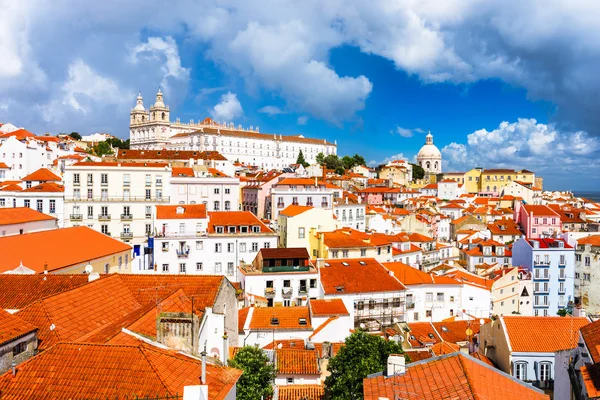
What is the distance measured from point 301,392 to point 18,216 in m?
32.9

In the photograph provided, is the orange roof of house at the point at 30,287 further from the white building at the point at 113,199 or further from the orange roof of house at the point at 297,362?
the white building at the point at 113,199

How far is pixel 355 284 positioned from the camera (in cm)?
3866

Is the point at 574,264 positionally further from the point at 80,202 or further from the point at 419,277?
the point at 80,202

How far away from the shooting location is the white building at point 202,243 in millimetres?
44438

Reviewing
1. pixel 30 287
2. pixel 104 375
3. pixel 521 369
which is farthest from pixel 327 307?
pixel 104 375

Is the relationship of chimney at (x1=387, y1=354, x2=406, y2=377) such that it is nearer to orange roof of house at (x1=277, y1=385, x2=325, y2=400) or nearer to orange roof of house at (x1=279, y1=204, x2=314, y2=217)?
orange roof of house at (x1=277, y1=385, x2=325, y2=400)

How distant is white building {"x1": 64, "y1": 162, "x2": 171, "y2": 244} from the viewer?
53250 millimetres

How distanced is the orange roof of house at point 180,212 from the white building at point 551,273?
36.8 meters

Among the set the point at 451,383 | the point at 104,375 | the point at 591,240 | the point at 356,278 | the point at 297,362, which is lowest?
the point at 297,362

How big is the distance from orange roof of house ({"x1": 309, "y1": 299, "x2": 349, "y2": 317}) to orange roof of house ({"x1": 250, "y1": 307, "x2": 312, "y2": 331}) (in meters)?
0.63

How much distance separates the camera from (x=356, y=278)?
130 feet

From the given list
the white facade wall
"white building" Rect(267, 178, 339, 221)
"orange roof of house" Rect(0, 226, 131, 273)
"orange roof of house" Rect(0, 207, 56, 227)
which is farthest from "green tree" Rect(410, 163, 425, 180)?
"orange roof of house" Rect(0, 226, 131, 273)

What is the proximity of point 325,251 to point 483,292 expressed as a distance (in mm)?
15000

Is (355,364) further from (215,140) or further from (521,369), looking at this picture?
(215,140)
